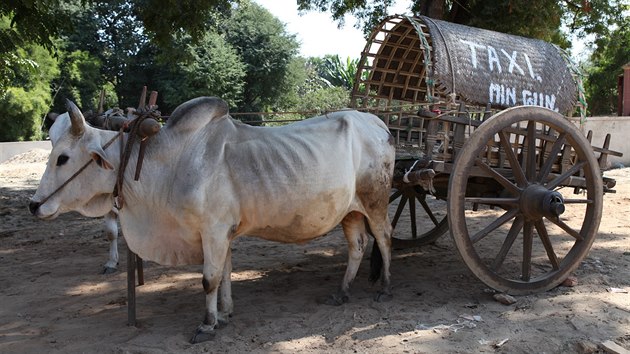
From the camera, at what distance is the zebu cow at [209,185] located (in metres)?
3.99

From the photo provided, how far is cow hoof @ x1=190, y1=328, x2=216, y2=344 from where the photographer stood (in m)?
4.00

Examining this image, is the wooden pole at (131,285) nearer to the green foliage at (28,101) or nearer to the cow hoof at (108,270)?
the cow hoof at (108,270)

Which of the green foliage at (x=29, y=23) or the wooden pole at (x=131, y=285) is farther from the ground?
the green foliage at (x=29, y=23)

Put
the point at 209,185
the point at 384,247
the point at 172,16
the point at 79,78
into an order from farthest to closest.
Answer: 1. the point at 79,78
2. the point at 172,16
3. the point at 384,247
4. the point at 209,185

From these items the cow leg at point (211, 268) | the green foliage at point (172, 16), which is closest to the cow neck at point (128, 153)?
the cow leg at point (211, 268)

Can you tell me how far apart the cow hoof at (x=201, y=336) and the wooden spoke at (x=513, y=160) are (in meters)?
2.62

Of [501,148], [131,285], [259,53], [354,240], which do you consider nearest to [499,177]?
[501,148]

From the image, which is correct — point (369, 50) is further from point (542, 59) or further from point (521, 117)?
point (521, 117)

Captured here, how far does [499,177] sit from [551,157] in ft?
1.84

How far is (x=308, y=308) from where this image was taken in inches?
185

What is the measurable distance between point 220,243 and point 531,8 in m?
7.41

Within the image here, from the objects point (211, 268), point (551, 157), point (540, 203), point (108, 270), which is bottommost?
point (108, 270)

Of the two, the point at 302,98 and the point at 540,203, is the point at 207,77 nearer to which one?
the point at 302,98

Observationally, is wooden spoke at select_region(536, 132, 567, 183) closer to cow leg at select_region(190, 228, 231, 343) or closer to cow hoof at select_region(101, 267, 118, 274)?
cow leg at select_region(190, 228, 231, 343)
